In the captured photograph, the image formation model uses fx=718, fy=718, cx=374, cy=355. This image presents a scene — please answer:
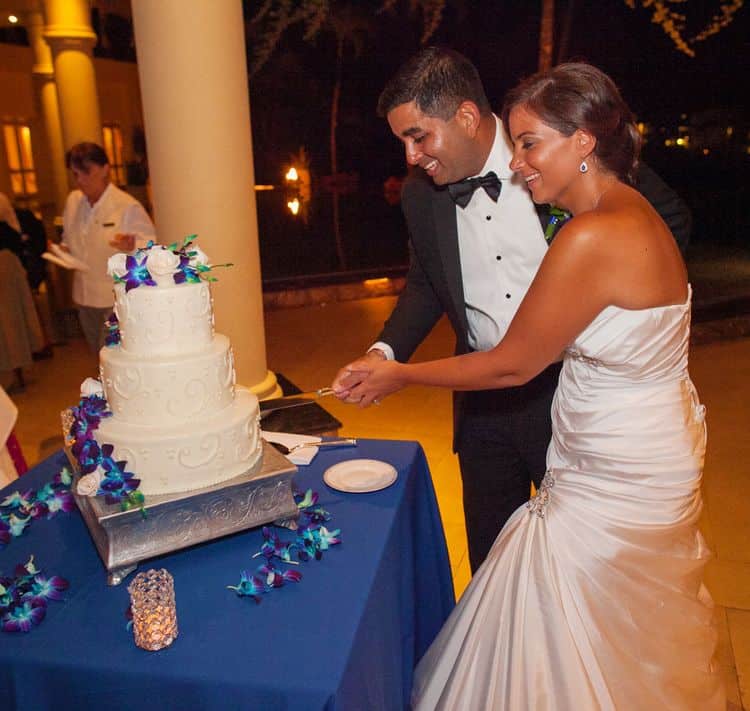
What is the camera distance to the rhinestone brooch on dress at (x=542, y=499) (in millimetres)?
1835

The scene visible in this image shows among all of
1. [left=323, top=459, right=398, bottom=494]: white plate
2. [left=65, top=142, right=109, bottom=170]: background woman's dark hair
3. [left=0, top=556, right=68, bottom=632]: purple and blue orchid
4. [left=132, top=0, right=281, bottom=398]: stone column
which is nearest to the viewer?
[left=0, top=556, right=68, bottom=632]: purple and blue orchid

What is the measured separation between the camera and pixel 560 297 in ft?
5.24

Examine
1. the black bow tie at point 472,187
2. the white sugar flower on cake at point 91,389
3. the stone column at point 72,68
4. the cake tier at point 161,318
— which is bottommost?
the white sugar flower on cake at point 91,389

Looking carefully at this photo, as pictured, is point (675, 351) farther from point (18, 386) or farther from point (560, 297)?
point (18, 386)

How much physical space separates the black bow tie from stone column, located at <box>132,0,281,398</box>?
5.39 feet

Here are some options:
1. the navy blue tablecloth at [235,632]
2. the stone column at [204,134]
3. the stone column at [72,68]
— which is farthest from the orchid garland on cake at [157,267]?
the stone column at [72,68]

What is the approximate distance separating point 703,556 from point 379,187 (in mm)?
17588

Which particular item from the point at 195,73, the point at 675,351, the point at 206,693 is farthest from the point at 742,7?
the point at 206,693

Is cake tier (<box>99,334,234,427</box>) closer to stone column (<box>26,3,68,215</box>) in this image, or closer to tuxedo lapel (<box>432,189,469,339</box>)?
tuxedo lapel (<box>432,189,469,339</box>)

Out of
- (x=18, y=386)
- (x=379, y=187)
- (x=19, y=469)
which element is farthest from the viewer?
(x=379, y=187)

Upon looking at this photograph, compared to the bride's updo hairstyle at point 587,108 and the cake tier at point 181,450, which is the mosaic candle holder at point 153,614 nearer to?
the cake tier at point 181,450

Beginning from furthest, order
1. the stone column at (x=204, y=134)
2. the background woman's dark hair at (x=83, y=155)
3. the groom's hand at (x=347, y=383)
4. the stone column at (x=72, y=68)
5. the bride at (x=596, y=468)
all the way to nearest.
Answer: the stone column at (x=72, y=68), the background woman's dark hair at (x=83, y=155), the stone column at (x=204, y=134), the groom's hand at (x=347, y=383), the bride at (x=596, y=468)

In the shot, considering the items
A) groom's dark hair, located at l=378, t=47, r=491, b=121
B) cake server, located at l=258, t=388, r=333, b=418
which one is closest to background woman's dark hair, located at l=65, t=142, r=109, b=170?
cake server, located at l=258, t=388, r=333, b=418

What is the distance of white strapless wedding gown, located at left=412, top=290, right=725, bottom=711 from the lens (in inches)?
65.9
